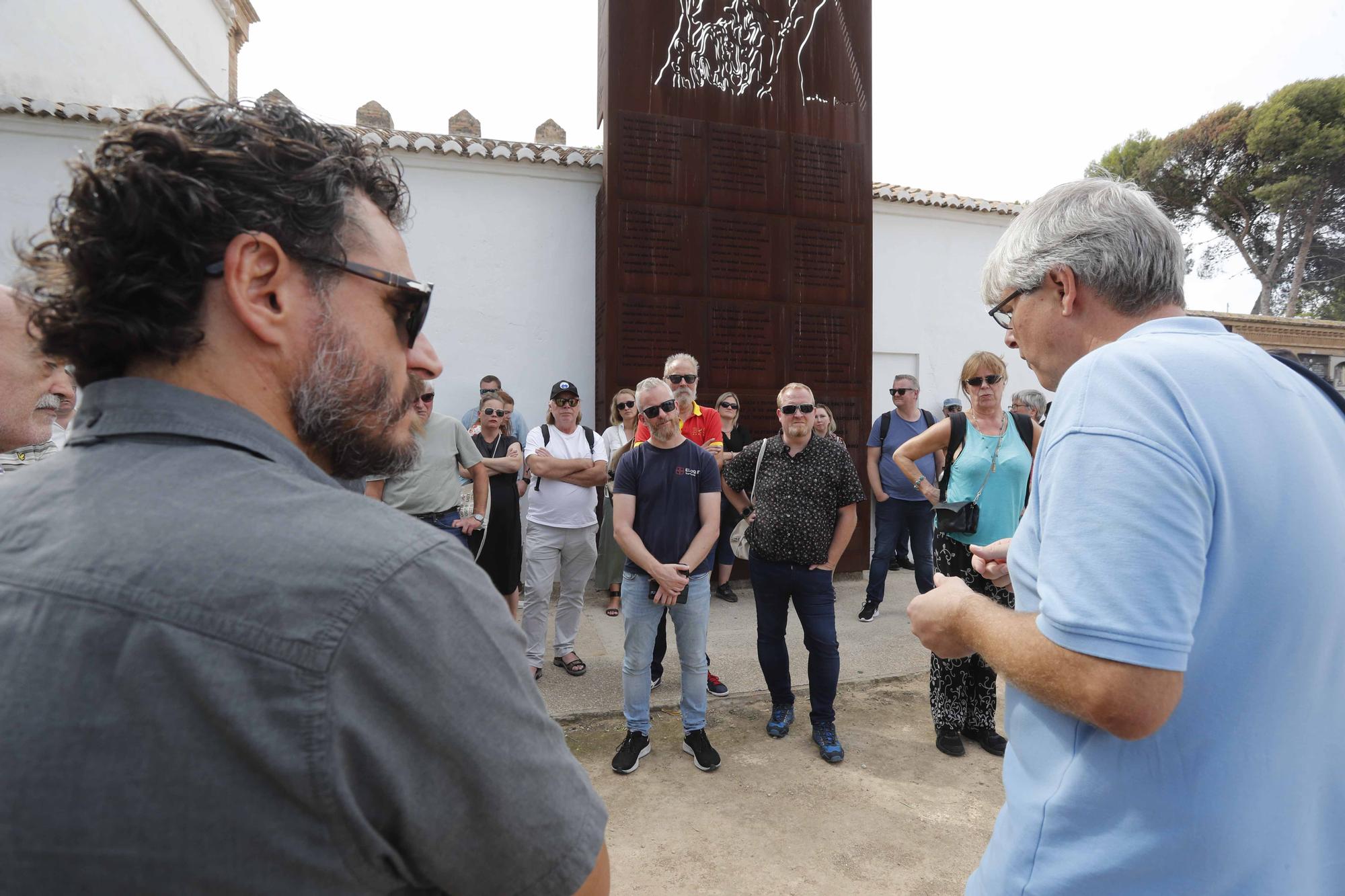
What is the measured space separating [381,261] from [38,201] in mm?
8266

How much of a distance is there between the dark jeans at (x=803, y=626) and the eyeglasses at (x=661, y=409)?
3.17 ft

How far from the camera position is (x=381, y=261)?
35.2 inches

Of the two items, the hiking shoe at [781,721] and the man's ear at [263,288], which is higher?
the man's ear at [263,288]

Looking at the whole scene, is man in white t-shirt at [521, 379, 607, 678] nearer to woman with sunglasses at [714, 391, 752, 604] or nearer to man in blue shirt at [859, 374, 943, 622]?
woman with sunglasses at [714, 391, 752, 604]

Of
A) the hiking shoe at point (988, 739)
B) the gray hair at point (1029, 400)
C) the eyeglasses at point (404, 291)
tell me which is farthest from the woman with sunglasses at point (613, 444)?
the eyeglasses at point (404, 291)

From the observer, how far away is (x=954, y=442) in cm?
389

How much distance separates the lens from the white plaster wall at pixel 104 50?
8.73m

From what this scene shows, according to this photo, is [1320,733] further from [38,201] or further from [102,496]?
[38,201]

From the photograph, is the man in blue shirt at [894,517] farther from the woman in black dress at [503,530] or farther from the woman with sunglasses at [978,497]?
the woman in black dress at [503,530]

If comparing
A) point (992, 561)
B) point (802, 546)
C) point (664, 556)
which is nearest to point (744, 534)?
point (802, 546)

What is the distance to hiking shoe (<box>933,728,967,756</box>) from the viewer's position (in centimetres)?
372

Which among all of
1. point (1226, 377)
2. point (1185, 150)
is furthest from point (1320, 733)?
point (1185, 150)

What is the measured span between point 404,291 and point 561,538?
400 cm

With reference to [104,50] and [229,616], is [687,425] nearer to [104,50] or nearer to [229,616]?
[229,616]
